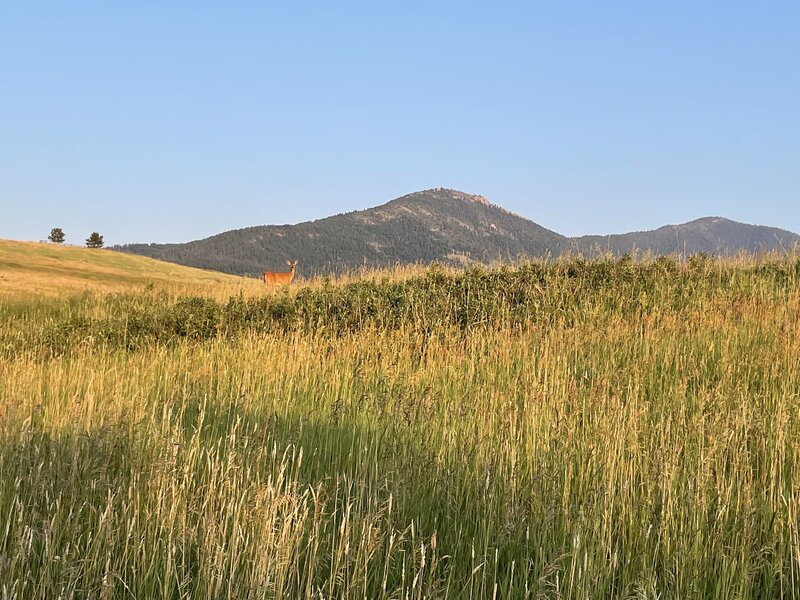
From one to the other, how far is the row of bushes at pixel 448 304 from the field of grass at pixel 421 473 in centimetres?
144

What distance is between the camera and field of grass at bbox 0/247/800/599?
2.50 metres

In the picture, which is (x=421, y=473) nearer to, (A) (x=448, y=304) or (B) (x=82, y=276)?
(A) (x=448, y=304)

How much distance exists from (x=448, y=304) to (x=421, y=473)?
333 inches

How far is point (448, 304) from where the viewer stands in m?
11.9

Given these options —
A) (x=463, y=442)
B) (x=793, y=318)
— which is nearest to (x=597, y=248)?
(x=793, y=318)

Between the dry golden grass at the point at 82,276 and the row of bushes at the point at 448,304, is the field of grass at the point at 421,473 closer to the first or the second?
the row of bushes at the point at 448,304

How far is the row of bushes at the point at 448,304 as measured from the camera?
37.2 feet

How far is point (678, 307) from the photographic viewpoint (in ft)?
39.3

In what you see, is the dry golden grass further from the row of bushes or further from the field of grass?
the field of grass

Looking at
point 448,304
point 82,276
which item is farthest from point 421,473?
point 82,276

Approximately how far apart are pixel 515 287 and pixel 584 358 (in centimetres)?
564

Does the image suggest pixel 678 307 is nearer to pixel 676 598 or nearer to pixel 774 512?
pixel 774 512

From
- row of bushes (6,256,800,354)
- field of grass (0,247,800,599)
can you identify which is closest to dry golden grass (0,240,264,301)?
row of bushes (6,256,800,354)

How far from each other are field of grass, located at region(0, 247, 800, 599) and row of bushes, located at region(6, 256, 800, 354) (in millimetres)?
1440
